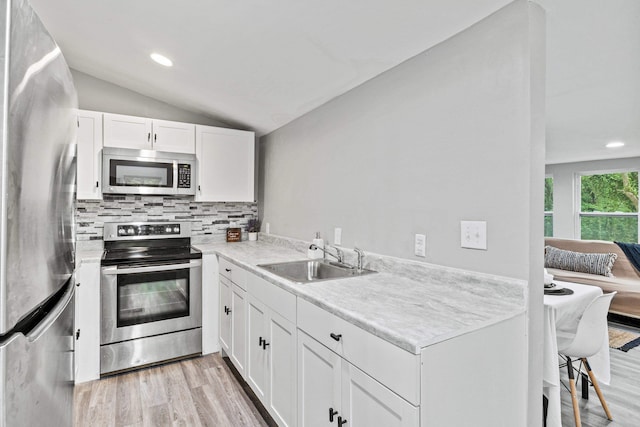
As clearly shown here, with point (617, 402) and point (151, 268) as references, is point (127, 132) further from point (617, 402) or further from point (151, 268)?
point (617, 402)

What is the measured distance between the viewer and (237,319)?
94.3 inches

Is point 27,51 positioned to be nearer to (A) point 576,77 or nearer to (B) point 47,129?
(B) point 47,129

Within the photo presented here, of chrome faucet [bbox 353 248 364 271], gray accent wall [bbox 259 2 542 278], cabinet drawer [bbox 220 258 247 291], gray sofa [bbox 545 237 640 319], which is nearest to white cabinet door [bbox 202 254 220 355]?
cabinet drawer [bbox 220 258 247 291]

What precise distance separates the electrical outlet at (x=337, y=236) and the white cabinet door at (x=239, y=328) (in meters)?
0.74

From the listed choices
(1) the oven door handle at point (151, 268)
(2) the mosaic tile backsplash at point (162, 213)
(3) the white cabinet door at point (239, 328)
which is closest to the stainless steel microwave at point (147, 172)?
(2) the mosaic tile backsplash at point (162, 213)

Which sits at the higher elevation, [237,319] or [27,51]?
[27,51]

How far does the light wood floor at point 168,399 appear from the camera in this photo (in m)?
2.00

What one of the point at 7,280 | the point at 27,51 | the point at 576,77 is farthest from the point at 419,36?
the point at 7,280

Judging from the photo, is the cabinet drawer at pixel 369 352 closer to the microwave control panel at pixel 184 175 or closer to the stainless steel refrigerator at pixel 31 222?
the stainless steel refrigerator at pixel 31 222

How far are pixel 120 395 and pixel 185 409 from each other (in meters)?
0.54

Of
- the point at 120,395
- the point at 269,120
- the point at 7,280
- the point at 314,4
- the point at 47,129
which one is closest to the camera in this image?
the point at 7,280

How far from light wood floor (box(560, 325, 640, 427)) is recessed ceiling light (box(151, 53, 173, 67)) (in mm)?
3605

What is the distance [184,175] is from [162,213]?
51 centimetres

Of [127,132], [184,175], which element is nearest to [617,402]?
[184,175]
